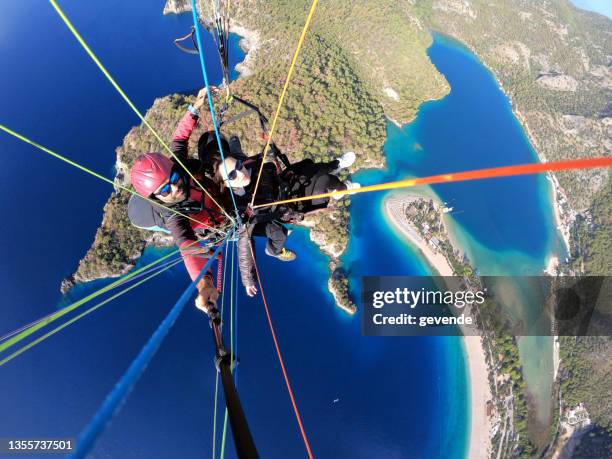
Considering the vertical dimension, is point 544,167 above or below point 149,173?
below

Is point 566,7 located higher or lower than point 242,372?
higher

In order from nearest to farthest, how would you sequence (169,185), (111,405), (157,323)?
(111,405), (169,185), (157,323)

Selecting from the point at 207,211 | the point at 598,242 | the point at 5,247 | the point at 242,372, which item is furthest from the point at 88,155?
the point at 598,242

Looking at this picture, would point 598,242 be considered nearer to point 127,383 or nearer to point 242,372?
point 242,372

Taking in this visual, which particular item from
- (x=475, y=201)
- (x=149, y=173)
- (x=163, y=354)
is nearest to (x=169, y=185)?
(x=149, y=173)

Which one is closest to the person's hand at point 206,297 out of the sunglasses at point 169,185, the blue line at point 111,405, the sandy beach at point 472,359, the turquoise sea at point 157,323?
the sunglasses at point 169,185

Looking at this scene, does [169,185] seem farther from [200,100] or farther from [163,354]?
[163,354]

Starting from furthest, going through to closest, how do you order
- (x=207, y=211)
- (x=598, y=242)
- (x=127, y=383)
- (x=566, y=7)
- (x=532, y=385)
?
(x=566, y=7)
(x=598, y=242)
(x=532, y=385)
(x=207, y=211)
(x=127, y=383)

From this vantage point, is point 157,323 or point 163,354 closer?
point 163,354
